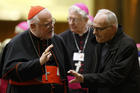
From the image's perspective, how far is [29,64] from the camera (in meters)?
3.43

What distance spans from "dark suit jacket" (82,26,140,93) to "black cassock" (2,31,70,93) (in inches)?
15.2

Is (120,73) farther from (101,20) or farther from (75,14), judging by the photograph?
(75,14)

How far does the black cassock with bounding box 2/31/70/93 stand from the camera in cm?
343

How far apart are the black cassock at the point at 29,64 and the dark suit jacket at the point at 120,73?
0.39m

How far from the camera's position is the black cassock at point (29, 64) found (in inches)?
135

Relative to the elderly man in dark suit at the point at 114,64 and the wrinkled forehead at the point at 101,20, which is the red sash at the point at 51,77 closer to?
the elderly man in dark suit at the point at 114,64

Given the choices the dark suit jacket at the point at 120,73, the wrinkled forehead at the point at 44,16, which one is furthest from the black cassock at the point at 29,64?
the dark suit jacket at the point at 120,73

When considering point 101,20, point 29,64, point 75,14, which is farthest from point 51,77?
point 75,14

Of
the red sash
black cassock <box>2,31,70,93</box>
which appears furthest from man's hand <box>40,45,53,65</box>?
the red sash

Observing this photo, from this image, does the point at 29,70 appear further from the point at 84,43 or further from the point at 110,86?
the point at 84,43

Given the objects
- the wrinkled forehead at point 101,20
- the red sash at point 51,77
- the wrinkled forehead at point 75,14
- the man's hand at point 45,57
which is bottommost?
the red sash at point 51,77

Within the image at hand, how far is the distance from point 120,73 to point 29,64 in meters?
1.03

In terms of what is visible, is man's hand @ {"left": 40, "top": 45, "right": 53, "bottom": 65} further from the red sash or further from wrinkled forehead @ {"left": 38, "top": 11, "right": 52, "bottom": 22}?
wrinkled forehead @ {"left": 38, "top": 11, "right": 52, "bottom": 22}

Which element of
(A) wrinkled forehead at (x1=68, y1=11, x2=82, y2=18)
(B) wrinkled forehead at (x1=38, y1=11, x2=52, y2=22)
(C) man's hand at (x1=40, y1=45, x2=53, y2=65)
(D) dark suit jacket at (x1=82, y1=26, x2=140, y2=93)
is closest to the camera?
(C) man's hand at (x1=40, y1=45, x2=53, y2=65)
